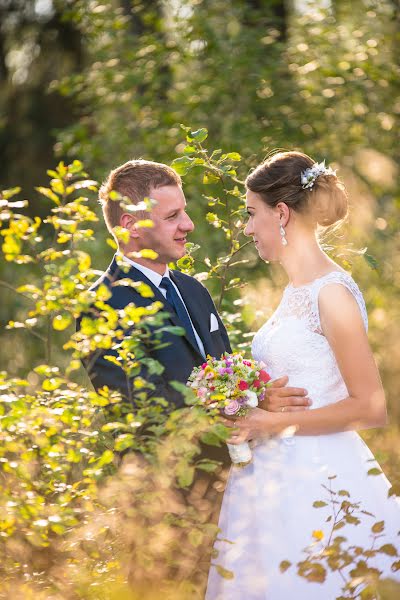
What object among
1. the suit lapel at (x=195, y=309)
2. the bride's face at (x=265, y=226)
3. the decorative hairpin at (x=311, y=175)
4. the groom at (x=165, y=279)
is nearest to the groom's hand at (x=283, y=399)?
the groom at (x=165, y=279)

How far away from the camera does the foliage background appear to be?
7.71m

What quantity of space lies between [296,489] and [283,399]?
0.38m

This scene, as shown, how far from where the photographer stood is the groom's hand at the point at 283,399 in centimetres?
348

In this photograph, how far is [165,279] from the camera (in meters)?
3.79

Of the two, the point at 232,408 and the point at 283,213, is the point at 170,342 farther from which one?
the point at 283,213

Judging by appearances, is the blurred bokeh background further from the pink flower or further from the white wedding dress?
the pink flower

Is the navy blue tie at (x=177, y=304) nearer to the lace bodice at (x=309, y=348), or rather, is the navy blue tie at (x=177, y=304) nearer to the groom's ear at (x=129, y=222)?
the groom's ear at (x=129, y=222)

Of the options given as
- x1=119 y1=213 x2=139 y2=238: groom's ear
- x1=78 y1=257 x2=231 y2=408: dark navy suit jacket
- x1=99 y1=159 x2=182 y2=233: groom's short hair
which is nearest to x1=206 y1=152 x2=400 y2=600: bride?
x1=78 y1=257 x2=231 y2=408: dark navy suit jacket

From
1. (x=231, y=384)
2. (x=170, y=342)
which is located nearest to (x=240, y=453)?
(x=231, y=384)

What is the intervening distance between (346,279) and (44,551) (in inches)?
80.6

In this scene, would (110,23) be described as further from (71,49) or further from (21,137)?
(21,137)

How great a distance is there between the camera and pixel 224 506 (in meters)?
3.59

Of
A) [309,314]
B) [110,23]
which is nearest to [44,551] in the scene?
[309,314]

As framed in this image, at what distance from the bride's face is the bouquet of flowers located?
66 centimetres
